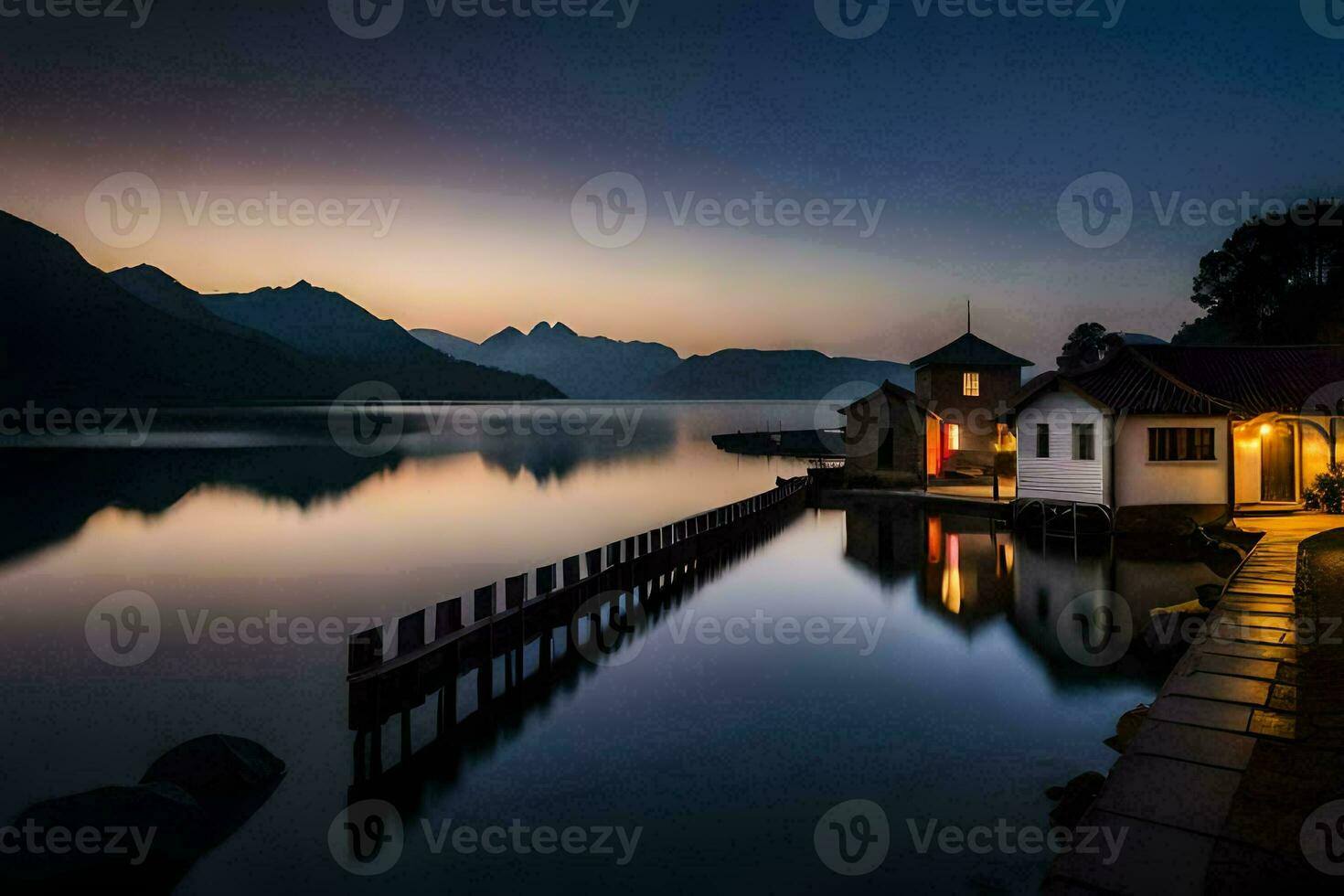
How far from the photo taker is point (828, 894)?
9.30 m

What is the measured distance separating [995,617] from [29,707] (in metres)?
22.0

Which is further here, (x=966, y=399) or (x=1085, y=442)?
(x=966, y=399)

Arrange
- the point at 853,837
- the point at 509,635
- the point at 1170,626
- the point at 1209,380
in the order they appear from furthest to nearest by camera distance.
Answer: the point at 1209,380 → the point at 1170,626 → the point at 509,635 → the point at 853,837

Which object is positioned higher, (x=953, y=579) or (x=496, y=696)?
(x=953, y=579)

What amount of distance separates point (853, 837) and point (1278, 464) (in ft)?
91.5

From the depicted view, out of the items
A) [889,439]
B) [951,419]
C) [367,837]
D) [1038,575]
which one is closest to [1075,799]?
[367,837]

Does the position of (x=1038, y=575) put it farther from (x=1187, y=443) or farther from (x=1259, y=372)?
(x=1259, y=372)

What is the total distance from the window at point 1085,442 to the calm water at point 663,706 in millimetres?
3391

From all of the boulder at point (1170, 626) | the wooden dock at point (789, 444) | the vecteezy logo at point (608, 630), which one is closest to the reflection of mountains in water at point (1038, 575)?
the boulder at point (1170, 626)

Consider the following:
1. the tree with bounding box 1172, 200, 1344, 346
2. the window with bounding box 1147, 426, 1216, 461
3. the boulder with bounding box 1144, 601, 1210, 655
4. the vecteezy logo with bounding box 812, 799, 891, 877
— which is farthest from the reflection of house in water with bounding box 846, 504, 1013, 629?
the tree with bounding box 1172, 200, 1344, 346

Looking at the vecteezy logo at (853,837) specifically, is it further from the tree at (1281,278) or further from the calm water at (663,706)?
the tree at (1281,278)

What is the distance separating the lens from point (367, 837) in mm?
10953

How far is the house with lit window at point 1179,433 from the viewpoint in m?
27.5

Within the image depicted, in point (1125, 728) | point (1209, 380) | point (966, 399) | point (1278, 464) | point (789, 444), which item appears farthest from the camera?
point (789, 444)
